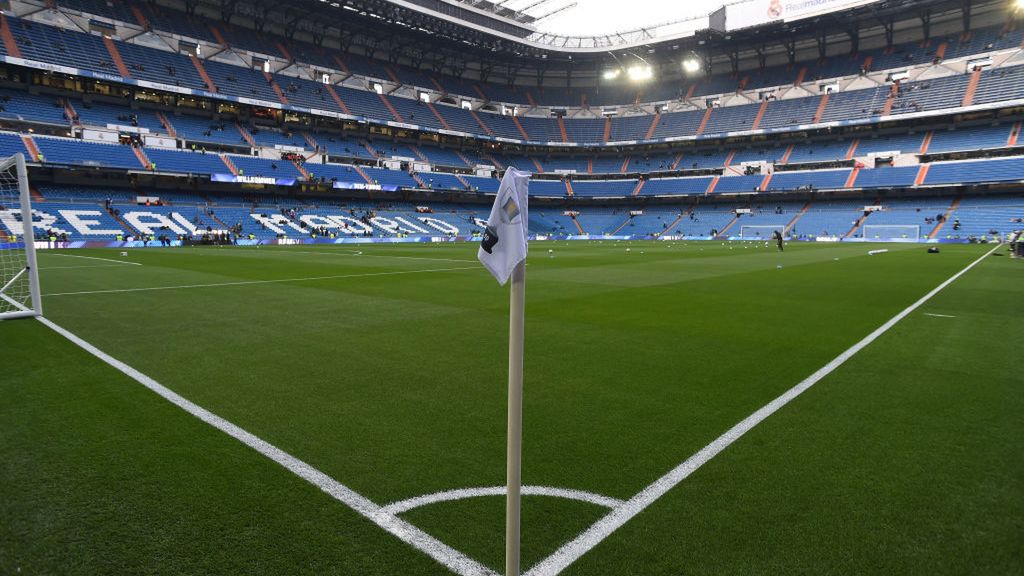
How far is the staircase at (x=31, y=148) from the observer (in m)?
41.2

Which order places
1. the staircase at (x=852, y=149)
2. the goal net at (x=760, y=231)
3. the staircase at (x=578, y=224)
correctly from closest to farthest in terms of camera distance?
the goal net at (x=760, y=231), the staircase at (x=852, y=149), the staircase at (x=578, y=224)

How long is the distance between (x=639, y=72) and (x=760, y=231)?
33433 millimetres

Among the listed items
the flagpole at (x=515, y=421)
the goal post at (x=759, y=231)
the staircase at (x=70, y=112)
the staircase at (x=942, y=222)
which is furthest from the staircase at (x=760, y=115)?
the flagpole at (x=515, y=421)

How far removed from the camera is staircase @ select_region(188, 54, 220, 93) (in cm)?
5494

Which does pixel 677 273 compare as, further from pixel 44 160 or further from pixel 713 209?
pixel 713 209

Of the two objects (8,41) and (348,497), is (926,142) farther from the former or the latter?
(8,41)

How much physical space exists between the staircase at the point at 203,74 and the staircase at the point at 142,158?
34.7 feet

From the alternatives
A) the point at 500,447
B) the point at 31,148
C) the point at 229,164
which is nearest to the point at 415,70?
the point at 229,164

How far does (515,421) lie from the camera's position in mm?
2152

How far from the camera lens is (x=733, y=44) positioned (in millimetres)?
70438

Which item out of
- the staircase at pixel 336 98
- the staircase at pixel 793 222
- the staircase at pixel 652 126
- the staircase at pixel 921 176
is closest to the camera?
the staircase at pixel 921 176

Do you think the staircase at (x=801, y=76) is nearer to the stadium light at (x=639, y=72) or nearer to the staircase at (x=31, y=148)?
the stadium light at (x=639, y=72)

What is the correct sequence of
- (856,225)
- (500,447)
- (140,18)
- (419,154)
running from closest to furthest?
(500,447) < (140,18) < (856,225) < (419,154)

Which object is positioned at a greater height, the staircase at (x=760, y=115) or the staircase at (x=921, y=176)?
the staircase at (x=760, y=115)
